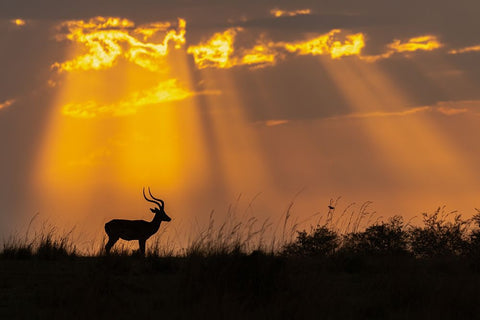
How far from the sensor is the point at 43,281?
12.9 m

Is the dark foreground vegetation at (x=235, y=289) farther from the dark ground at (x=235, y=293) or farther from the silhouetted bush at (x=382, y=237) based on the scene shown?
the silhouetted bush at (x=382, y=237)

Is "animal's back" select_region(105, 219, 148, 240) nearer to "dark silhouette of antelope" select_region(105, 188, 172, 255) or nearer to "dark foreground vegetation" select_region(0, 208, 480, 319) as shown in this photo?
"dark silhouette of antelope" select_region(105, 188, 172, 255)

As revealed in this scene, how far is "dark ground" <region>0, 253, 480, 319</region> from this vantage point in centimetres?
1029

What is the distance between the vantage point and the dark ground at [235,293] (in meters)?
10.3

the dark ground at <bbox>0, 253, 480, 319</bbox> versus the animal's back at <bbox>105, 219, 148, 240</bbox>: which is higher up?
the animal's back at <bbox>105, 219, 148, 240</bbox>

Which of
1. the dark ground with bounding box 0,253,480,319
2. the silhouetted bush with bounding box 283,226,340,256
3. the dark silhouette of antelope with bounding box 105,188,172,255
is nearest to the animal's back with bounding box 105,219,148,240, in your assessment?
the dark silhouette of antelope with bounding box 105,188,172,255

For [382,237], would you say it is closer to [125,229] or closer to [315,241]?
[315,241]

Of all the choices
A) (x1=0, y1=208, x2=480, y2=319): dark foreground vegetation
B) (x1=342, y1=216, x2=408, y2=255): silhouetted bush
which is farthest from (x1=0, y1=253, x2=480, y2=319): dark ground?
(x1=342, y1=216, x2=408, y2=255): silhouetted bush

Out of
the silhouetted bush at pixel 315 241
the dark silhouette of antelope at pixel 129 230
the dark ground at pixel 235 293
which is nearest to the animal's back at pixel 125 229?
the dark silhouette of antelope at pixel 129 230

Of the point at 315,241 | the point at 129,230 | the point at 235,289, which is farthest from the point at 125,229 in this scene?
the point at 235,289

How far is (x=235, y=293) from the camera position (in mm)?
11297

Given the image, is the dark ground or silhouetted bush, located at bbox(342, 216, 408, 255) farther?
silhouetted bush, located at bbox(342, 216, 408, 255)

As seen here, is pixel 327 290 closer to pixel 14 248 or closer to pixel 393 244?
pixel 14 248

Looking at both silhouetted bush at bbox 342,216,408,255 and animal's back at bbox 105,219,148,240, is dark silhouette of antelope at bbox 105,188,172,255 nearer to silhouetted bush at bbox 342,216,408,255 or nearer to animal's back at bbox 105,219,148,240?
animal's back at bbox 105,219,148,240
